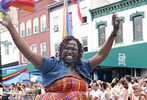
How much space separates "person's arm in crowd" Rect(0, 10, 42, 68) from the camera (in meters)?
2.54

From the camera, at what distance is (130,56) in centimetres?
1570

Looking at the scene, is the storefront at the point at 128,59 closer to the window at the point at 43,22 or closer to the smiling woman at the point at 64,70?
the window at the point at 43,22

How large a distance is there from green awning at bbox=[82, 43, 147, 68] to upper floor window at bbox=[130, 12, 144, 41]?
5.87 feet

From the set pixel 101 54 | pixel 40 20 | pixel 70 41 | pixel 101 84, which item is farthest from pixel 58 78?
pixel 40 20

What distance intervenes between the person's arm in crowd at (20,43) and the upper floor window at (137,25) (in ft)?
49.5

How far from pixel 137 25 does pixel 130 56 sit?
281 centimetres

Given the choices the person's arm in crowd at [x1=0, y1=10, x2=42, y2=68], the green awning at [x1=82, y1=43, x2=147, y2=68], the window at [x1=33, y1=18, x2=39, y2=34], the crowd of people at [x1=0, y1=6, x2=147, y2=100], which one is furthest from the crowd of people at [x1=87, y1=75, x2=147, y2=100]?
the window at [x1=33, y1=18, x2=39, y2=34]

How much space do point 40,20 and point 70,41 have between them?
2325 cm

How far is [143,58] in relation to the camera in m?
15.1

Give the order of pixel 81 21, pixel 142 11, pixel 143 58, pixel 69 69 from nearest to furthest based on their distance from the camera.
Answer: pixel 69 69, pixel 143 58, pixel 142 11, pixel 81 21

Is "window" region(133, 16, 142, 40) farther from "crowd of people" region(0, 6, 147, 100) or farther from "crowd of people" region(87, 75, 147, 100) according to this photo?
"crowd of people" region(0, 6, 147, 100)

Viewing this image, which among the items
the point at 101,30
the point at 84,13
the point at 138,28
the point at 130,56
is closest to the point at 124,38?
the point at 138,28

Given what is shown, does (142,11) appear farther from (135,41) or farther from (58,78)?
(58,78)

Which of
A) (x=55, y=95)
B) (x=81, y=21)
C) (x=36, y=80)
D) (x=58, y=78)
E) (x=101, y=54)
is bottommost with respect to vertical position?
(x=36, y=80)
